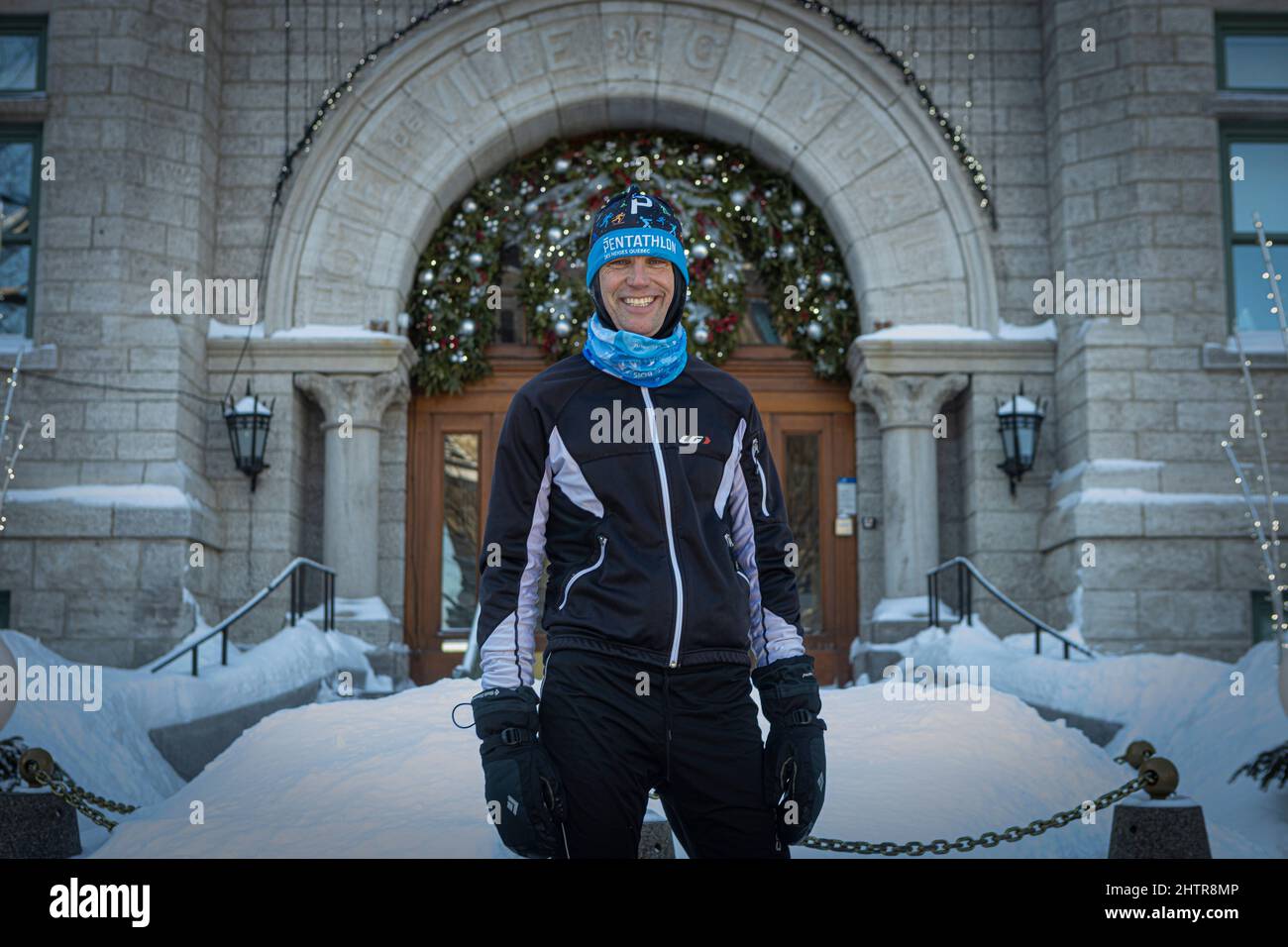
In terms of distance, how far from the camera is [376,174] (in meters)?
11.9

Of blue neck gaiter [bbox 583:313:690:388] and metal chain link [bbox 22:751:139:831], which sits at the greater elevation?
blue neck gaiter [bbox 583:313:690:388]

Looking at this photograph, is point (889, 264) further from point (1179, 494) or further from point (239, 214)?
point (239, 214)

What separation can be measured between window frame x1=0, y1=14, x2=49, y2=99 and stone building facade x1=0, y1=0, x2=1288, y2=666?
0.16 meters

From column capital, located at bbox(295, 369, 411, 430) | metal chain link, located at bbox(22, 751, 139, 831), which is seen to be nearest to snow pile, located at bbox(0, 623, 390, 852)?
metal chain link, located at bbox(22, 751, 139, 831)

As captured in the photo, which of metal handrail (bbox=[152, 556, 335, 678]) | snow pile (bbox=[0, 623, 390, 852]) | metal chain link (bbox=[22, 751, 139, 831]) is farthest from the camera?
metal handrail (bbox=[152, 556, 335, 678])

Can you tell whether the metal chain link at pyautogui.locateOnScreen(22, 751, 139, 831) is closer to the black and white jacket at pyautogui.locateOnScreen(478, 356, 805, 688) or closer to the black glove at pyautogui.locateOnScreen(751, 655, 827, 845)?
the black and white jacket at pyautogui.locateOnScreen(478, 356, 805, 688)

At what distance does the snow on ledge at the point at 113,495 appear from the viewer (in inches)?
412

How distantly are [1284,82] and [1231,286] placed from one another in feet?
6.00

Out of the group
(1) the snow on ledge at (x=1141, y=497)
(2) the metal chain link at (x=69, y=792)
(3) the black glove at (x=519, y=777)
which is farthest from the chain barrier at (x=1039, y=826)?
(1) the snow on ledge at (x=1141, y=497)

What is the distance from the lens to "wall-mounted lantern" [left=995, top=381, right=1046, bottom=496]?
11.2 m

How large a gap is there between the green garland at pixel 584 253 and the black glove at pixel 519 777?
9377 millimetres

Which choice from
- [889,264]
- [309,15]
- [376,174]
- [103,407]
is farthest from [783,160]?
[103,407]

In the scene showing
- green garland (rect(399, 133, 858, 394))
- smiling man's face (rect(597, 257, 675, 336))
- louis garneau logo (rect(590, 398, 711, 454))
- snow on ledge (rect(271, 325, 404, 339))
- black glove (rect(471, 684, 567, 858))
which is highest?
green garland (rect(399, 133, 858, 394))
